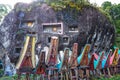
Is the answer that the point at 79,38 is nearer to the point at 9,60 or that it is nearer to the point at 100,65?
the point at 100,65

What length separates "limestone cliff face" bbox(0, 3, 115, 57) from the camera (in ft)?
55.8

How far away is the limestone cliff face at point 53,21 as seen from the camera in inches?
669

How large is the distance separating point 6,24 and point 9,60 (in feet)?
8.74

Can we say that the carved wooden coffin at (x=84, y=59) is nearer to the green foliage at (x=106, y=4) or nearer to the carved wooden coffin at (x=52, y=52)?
the carved wooden coffin at (x=52, y=52)

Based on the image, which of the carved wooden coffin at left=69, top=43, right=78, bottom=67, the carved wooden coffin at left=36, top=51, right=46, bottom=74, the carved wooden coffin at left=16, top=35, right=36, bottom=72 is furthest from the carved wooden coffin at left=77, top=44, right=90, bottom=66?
the carved wooden coffin at left=16, top=35, right=36, bottom=72

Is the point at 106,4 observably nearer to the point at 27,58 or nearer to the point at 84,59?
the point at 84,59

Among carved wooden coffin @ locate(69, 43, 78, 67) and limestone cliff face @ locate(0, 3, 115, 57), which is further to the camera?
limestone cliff face @ locate(0, 3, 115, 57)

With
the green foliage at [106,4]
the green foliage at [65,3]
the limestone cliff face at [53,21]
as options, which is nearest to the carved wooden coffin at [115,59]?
the limestone cliff face at [53,21]

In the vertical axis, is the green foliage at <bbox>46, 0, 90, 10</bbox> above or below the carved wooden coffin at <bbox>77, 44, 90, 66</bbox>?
above

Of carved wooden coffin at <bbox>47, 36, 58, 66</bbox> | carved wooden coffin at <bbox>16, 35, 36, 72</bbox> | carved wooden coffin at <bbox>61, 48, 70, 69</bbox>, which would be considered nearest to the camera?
carved wooden coffin at <bbox>16, 35, 36, 72</bbox>

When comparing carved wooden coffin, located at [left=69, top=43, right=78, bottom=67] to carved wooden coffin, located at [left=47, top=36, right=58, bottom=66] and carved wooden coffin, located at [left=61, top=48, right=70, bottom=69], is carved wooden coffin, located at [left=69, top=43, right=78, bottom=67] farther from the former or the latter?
carved wooden coffin, located at [left=47, top=36, right=58, bottom=66]

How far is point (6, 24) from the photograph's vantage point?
17.6 metres

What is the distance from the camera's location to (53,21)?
1703 cm

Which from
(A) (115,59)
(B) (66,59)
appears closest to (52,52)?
(B) (66,59)
